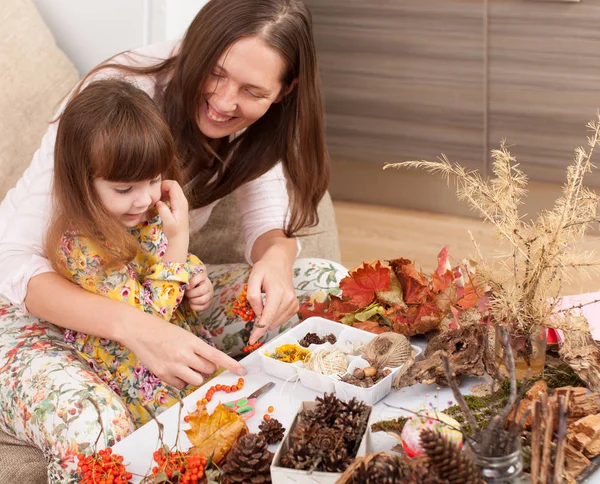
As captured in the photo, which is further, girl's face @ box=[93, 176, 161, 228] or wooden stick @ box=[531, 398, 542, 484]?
girl's face @ box=[93, 176, 161, 228]

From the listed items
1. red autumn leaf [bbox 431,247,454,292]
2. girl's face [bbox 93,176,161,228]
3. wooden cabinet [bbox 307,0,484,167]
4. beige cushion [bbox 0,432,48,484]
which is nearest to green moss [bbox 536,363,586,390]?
red autumn leaf [bbox 431,247,454,292]

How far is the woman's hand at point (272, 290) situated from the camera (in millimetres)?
1504

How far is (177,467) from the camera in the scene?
1069 mm

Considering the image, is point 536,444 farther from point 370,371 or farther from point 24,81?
point 24,81

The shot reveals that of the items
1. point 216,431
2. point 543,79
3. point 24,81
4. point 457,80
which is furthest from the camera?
point 457,80

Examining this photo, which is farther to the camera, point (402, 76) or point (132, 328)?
point (402, 76)

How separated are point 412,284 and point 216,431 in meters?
0.49

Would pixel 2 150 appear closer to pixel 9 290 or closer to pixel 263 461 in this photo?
pixel 9 290

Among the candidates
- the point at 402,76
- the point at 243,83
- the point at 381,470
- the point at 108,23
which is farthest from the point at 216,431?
the point at 402,76

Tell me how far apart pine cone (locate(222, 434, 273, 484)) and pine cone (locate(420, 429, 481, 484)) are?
256mm

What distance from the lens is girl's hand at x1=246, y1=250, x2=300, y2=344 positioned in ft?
4.92

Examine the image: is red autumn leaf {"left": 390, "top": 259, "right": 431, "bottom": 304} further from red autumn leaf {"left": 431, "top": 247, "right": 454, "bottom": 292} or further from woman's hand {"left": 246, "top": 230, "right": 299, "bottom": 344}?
woman's hand {"left": 246, "top": 230, "right": 299, "bottom": 344}

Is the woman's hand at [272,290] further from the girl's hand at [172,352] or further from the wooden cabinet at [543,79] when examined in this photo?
the wooden cabinet at [543,79]

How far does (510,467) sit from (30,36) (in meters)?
1.77
